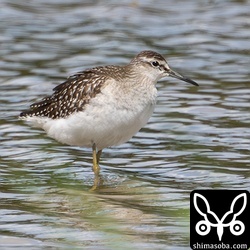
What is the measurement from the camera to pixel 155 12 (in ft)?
72.9

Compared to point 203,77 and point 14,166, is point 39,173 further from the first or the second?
point 203,77

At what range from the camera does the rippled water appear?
36.0ft

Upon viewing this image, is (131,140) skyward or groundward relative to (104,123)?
groundward

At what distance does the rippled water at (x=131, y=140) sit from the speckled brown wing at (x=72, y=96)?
68cm

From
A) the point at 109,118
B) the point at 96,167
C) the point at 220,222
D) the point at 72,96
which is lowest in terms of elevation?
the point at 96,167

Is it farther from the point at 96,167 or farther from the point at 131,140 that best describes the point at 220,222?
the point at 131,140

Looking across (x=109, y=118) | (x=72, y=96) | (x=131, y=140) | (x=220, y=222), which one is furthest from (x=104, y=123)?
(x=220, y=222)

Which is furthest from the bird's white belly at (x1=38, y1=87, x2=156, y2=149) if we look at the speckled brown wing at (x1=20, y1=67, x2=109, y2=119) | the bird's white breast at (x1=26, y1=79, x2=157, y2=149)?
the speckled brown wing at (x1=20, y1=67, x2=109, y2=119)

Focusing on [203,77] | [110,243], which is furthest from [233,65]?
[110,243]

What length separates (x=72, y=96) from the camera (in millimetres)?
13500

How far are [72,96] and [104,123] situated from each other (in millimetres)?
760

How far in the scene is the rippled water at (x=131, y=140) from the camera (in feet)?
36.0

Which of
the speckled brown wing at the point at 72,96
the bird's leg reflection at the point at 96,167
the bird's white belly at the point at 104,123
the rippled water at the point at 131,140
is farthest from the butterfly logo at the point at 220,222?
the speckled brown wing at the point at 72,96

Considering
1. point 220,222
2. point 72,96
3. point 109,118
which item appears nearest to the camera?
point 220,222
